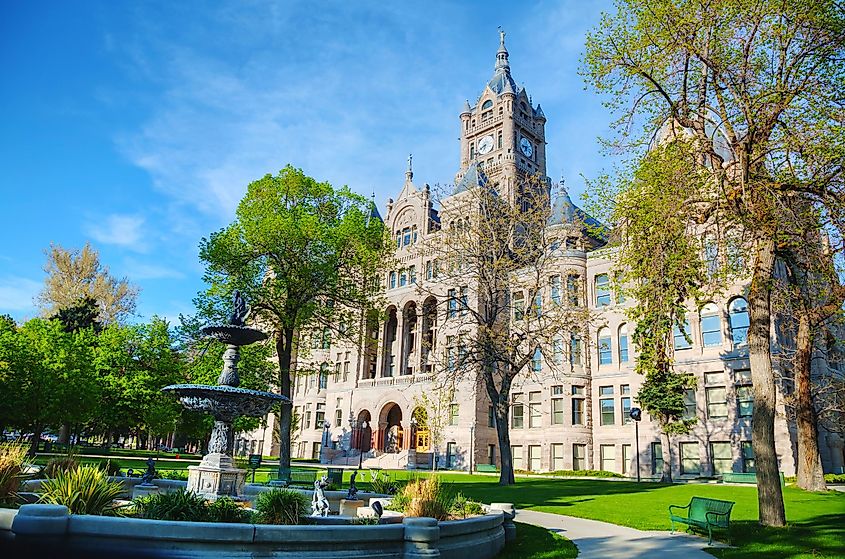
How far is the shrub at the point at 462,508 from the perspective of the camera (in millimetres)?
12914

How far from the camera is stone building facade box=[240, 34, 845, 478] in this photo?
40.1 meters

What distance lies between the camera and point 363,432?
58281 mm

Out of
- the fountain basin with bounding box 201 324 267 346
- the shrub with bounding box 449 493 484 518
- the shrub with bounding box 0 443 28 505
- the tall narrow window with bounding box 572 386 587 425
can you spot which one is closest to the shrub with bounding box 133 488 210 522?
the shrub with bounding box 0 443 28 505

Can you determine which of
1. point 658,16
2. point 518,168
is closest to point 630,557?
point 658,16

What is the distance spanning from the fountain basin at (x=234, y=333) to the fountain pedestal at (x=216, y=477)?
11.0 feet

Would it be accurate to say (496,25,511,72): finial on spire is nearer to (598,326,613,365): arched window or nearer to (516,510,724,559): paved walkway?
(598,326,613,365): arched window

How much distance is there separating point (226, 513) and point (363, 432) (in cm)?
4935

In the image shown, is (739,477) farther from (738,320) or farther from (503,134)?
(503,134)

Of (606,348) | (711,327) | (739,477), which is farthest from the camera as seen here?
(606,348)

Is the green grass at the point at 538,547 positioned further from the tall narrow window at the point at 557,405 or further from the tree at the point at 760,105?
the tall narrow window at the point at 557,405

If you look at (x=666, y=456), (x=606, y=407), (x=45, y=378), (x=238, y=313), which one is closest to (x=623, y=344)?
(x=606, y=407)

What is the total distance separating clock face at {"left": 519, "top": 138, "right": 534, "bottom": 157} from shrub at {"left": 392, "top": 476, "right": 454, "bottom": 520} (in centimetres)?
6586

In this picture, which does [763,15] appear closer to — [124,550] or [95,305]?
[124,550]

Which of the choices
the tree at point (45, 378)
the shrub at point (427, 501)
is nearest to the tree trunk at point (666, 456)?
the shrub at point (427, 501)
